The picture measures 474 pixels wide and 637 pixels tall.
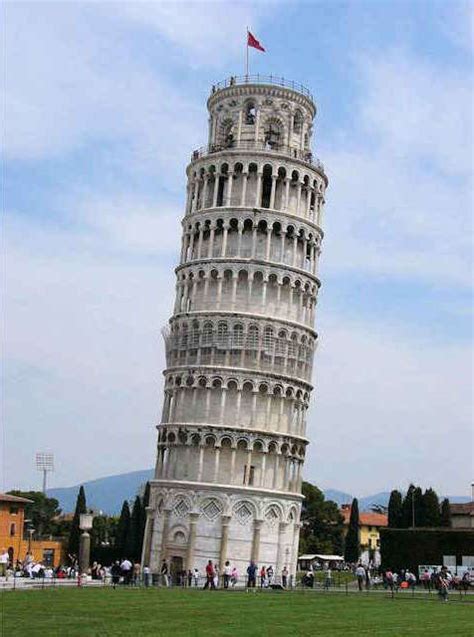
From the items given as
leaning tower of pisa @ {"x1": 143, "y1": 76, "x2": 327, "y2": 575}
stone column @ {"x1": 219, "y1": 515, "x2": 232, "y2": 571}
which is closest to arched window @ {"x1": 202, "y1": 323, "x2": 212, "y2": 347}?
leaning tower of pisa @ {"x1": 143, "y1": 76, "x2": 327, "y2": 575}

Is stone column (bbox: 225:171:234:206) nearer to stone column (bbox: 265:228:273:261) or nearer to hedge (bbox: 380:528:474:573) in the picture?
stone column (bbox: 265:228:273:261)

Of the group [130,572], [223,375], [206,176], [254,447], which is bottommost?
[130,572]

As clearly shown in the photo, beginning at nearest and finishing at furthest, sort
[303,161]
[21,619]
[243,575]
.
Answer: [21,619], [243,575], [303,161]

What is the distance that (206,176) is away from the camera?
237ft

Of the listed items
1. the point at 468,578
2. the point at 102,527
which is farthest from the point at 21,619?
the point at 102,527

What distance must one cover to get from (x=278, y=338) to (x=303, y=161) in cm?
1351

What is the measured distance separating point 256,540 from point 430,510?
33.6 meters

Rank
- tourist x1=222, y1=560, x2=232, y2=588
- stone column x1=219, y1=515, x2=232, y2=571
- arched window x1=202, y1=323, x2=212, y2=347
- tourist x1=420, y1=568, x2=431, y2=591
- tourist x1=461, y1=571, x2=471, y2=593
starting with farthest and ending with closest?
arched window x1=202, y1=323, x2=212, y2=347
stone column x1=219, y1=515, x2=232, y2=571
tourist x1=420, y1=568, x2=431, y2=591
tourist x1=461, y1=571, x2=471, y2=593
tourist x1=222, y1=560, x2=232, y2=588

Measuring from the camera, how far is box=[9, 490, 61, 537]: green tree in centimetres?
12362

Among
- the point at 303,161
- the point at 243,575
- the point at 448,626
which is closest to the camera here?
the point at 448,626

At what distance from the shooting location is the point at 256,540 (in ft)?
215

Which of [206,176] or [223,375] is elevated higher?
[206,176]

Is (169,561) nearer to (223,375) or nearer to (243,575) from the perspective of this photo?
(243,575)

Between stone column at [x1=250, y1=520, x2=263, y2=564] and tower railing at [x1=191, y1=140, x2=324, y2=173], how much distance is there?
2609cm
